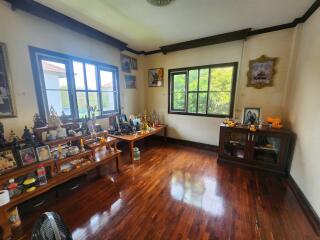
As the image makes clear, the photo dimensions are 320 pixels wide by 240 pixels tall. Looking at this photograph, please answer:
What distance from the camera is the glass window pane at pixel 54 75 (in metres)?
2.33

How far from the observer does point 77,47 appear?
105 inches

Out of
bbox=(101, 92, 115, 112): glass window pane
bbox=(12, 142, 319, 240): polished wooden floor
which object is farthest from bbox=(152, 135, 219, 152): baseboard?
bbox=(101, 92, 115, 112): glass window pane

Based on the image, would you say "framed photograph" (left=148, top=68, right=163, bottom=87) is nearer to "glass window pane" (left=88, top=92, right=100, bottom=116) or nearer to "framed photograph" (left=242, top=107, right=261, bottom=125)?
"glass window pane" (left=88, top=92, right=100, bottom=116)

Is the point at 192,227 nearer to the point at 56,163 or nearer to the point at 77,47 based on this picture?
the point at 56,163

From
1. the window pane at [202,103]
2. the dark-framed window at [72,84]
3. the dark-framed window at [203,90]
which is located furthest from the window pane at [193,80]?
the dark-framed window at [72,84]

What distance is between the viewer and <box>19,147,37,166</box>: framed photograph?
1.61 metres

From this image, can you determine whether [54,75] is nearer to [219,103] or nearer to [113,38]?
[113,38]

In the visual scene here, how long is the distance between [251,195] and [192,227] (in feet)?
3.36

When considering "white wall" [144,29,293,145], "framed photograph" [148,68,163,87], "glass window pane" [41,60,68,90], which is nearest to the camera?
"glass window pane" [41,60,68,90]

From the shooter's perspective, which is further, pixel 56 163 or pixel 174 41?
pixel 174 41

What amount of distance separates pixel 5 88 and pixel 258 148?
4.07m

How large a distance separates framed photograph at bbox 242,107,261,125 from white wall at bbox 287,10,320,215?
477mm

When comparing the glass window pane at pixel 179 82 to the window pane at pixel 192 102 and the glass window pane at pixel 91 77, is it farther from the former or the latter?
the glass window pane at pixel 91 77

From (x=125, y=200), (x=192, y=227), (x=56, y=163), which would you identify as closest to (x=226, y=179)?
(x=192, y=227)
